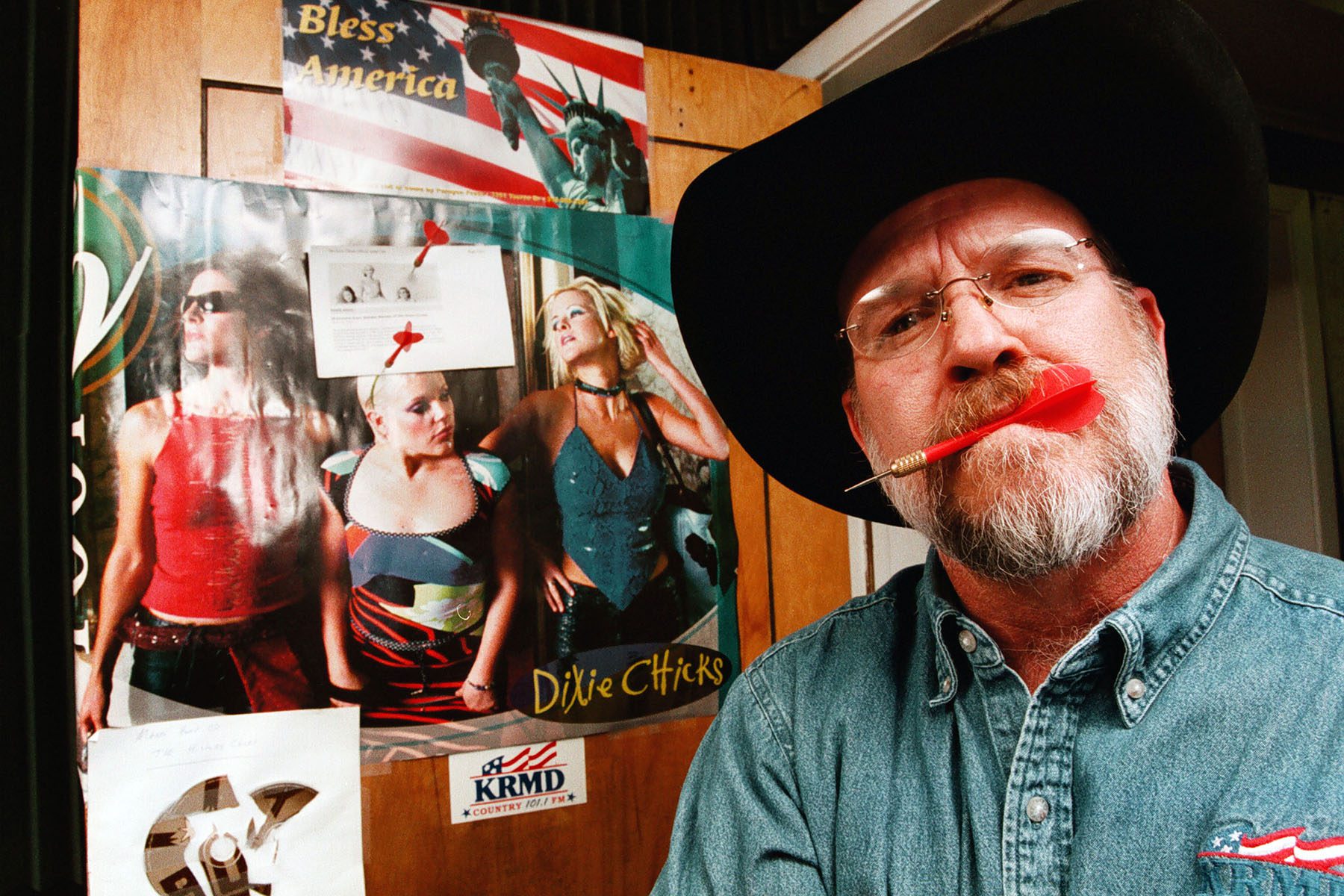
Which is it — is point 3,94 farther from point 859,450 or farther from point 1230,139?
point 1230,139

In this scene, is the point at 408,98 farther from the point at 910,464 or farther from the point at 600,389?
the point at 910,464

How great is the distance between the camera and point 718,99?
1.31 m

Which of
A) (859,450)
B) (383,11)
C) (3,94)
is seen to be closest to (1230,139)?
(859,450)

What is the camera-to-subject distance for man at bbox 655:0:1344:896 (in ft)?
2.15

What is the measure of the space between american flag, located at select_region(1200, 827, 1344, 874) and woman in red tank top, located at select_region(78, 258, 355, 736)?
1.01 m

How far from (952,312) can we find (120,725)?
1106 millimetres

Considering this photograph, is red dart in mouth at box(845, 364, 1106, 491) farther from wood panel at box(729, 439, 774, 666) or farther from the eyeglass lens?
wood panel at box(729, 439, 774, 666)

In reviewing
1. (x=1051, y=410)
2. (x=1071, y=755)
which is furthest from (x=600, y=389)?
(x=1071, y=755)

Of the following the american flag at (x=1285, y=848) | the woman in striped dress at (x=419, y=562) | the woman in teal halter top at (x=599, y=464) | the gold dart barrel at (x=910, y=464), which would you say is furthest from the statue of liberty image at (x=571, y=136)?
the american flag at (x=1285, y=848)

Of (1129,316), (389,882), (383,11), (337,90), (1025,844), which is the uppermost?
(383,11)

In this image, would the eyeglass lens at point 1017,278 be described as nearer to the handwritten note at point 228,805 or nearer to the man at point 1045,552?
the man at point 1045,552

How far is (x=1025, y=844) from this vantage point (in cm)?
69

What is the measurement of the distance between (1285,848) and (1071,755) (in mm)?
156

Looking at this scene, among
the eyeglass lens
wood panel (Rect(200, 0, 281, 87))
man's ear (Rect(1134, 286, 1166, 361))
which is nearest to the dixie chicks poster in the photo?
wood panel (Rect(200, 0, 281, 87))
